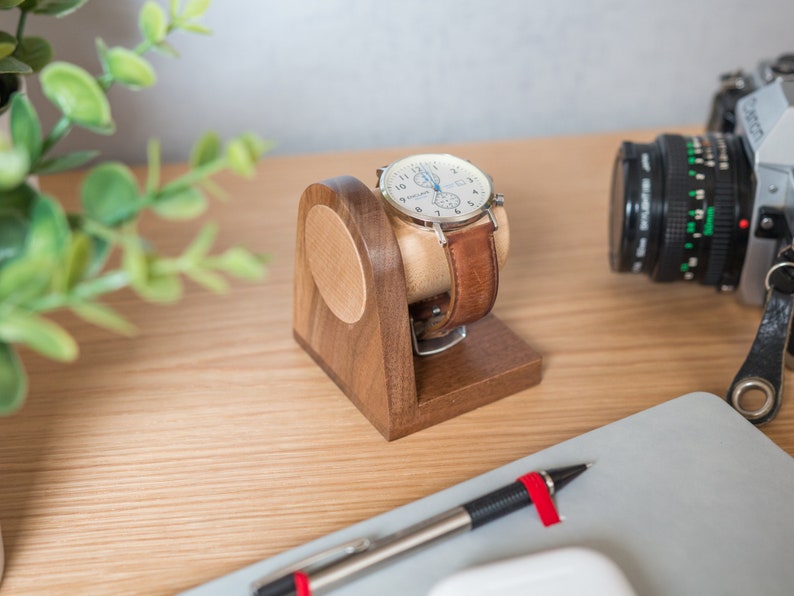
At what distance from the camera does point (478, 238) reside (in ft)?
1.49

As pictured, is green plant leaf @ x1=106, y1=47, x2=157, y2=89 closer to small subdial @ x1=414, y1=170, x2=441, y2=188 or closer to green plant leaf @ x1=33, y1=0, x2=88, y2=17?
green plant leaf @ x1=33, y1=0, x2=88, y2=17

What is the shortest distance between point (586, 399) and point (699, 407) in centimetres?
7

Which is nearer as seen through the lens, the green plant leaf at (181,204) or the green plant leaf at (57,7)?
the green plant leaf at (181,204)

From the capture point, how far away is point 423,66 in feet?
2.53

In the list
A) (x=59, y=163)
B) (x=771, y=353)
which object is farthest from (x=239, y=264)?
(x=771, y=353)

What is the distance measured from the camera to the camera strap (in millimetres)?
487

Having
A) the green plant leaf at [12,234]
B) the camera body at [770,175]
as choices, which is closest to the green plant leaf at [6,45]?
the green plant leaf at [12,234]

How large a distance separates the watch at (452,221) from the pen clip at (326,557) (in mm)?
134

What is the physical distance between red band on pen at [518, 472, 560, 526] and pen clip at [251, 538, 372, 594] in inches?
3.3

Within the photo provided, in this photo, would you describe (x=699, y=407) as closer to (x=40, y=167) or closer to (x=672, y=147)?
(x=672, y=147)

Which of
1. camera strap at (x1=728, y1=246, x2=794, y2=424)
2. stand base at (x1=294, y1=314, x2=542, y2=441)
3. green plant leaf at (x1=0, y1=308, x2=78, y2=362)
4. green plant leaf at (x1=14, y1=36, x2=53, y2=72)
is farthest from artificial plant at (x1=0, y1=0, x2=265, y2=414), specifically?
camera strap at (x1=728, y1=246, x2=794, y2=424)

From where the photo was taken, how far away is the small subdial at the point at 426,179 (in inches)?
18.4

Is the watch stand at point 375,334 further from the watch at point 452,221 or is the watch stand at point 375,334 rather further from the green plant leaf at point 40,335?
the green plant leaf at point 40,335

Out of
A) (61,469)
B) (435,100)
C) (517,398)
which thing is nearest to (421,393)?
(517,398)
